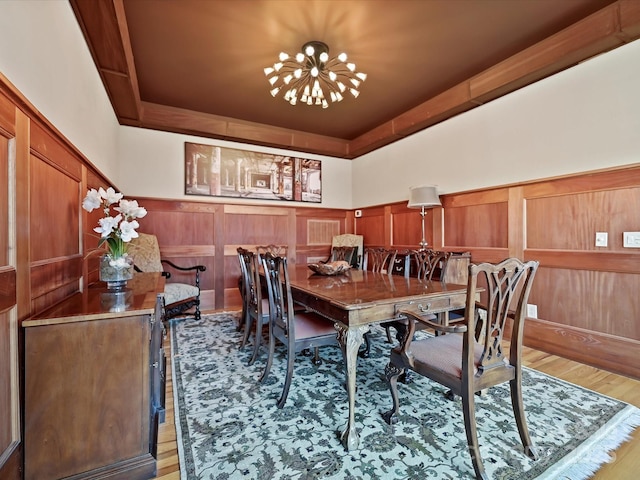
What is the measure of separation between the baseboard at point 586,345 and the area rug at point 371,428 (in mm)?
595

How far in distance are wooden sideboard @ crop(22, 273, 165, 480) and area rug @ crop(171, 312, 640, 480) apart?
1.01 feet

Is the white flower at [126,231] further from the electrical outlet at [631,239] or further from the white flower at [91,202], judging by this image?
the electrical outlet at [631,239]

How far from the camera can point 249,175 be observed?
477 cm

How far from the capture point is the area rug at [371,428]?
1.38m

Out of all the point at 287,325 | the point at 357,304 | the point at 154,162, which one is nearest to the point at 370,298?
the point at 357,304

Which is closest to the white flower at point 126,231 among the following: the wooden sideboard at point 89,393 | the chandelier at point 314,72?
the wooden sideboard at point 89,393

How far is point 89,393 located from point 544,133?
13.0ft

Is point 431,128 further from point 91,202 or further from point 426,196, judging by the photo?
point 91,202

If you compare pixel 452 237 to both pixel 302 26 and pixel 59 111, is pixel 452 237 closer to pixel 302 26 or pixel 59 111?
pixel 302 26

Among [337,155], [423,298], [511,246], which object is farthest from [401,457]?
[337,155]

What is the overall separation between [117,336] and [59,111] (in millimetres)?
1402

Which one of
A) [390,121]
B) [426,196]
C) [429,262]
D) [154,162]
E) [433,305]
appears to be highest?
[390,121]

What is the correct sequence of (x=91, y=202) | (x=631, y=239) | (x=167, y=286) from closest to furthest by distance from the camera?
(x=91, y=202) → (x=631, y=239) → (x=167, y=286)

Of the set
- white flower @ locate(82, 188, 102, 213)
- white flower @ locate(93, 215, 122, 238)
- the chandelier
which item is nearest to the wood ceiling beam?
the chandelier
